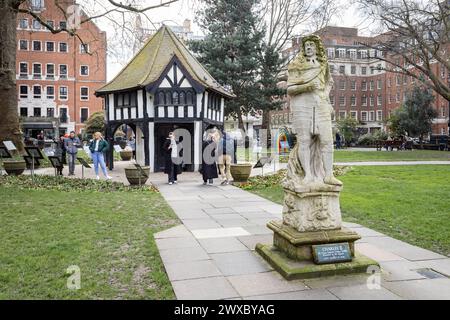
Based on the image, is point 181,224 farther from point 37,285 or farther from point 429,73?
point 429,73

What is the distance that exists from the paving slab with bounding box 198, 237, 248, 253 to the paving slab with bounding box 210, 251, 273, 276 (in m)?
0.21

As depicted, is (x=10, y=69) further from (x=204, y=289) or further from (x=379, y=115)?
(x=379, y=115)

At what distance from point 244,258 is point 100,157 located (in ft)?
35.9

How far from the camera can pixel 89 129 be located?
49.8m

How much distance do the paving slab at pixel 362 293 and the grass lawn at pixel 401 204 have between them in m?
2.21

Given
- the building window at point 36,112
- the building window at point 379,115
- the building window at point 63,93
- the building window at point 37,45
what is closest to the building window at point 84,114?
the building window at point 63,93

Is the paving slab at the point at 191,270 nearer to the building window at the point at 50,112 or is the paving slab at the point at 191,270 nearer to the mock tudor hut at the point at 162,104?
the mock tudor hut at the point at 162,104

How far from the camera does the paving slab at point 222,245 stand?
5.97m

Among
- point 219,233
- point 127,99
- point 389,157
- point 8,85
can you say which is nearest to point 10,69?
point 8,85

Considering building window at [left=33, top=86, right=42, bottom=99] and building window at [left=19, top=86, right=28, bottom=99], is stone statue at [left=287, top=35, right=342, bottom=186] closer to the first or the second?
building window at [left=33, top=86, right=42, bottom=99]

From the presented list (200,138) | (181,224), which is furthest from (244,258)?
(200,138)

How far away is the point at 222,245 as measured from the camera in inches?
244

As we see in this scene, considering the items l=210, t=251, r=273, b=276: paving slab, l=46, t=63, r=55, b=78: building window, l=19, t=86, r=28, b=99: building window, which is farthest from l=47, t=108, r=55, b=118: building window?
l=210, t=251, r=273, b=276: paving slab

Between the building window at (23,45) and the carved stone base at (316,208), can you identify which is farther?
the building window at (23,45)
